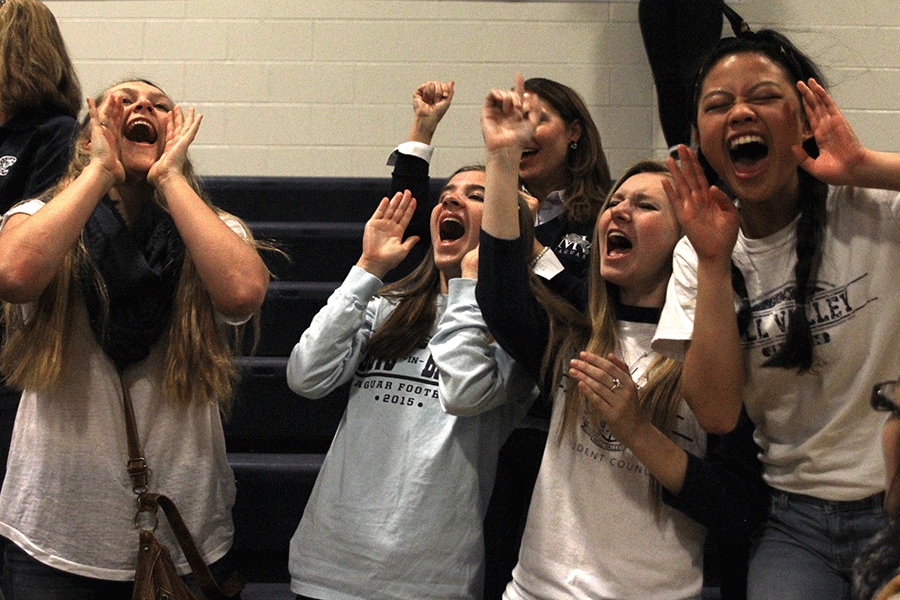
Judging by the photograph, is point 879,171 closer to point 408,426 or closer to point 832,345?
point 832,345

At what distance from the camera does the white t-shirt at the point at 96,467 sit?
1.66 metres

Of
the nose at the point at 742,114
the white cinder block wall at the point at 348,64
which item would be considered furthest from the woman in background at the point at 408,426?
the white cinder block wall at the point at 348,64

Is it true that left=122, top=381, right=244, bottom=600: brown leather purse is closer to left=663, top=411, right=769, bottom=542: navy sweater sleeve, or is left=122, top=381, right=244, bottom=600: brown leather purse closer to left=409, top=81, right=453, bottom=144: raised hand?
left=663, top=411, right=769, bottom=542: navy sweater sleeve

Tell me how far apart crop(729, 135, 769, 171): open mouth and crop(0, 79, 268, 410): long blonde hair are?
38.1 inches

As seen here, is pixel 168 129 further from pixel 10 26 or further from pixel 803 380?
pixel 803 380

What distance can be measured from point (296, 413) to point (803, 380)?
50.9 inches

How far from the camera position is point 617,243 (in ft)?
6.03

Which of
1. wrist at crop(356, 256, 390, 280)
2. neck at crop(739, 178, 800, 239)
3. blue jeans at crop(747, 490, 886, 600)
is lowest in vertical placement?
blue jeans at crop(747, 490, 886, 600)

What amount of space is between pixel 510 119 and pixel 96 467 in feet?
3.10

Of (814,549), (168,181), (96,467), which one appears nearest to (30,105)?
(168,181)

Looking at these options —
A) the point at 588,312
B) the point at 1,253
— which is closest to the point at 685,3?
the point at 588,312

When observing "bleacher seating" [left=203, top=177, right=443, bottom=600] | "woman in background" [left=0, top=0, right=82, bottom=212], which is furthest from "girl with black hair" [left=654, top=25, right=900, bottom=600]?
"woman in background" [left=0, top=0, right=82, bottom=212]

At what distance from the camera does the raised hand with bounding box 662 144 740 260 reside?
1579mm

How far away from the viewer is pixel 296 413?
8.07 ft
